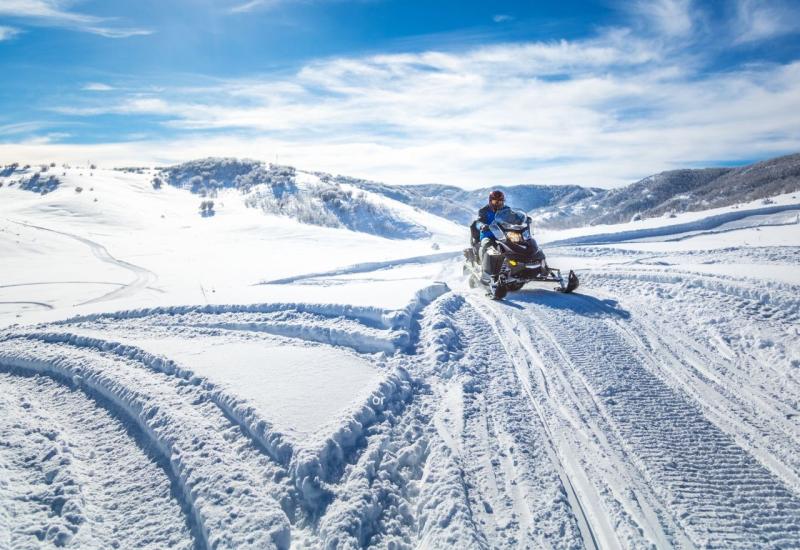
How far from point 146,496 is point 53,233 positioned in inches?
1070

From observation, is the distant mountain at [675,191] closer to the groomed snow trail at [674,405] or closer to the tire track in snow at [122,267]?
the tire track in snow at [122,267]

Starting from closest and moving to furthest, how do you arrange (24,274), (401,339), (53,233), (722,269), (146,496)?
Answer: (146,496) → (401,339) → (722,269) → (24,274) → (53,233)

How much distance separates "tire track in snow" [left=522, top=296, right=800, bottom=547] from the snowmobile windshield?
13.9 ft

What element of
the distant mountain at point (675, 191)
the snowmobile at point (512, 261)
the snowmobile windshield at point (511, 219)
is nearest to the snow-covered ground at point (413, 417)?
the snowmobile at point (512, 261)

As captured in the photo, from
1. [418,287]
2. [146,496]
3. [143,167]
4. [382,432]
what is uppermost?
[143,167]

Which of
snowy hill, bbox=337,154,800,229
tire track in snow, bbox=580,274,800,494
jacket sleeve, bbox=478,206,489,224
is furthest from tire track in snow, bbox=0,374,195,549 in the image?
snowy hill, bbox=337,154,800,229

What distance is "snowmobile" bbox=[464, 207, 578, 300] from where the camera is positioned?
9.38 m

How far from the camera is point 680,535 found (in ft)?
10.1

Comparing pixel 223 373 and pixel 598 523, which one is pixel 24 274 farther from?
pixel 598 523

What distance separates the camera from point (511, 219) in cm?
1011

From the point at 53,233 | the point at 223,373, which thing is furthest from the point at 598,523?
the point at 53,233

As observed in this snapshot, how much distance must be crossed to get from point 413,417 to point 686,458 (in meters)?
2.54

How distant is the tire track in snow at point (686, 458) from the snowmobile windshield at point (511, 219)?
13.9 feet

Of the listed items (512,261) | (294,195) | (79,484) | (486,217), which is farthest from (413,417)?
(294,195)
